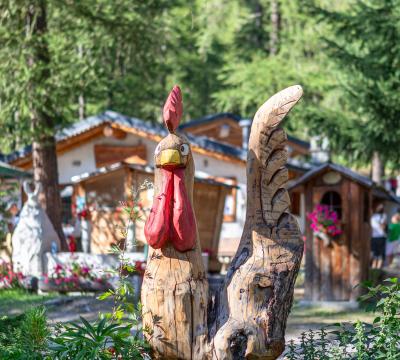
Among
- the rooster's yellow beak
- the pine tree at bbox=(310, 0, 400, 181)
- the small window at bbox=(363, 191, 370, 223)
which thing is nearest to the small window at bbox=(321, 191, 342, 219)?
the small window at bbox=(363, 191, 370, 223)

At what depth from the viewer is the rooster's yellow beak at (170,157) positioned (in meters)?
6.95

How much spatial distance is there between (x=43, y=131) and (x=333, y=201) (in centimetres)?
706

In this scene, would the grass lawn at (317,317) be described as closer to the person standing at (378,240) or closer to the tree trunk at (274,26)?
the person standing at (378,240)

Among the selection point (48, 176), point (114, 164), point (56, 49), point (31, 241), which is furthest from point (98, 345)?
point (114, 164)

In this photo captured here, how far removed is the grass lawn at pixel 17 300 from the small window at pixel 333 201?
529cm

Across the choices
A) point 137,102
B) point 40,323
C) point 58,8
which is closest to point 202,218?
point 58,8

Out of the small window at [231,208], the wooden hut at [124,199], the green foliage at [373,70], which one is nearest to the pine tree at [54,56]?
the wooden hut at [124,199]

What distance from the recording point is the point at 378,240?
20734 millimetres

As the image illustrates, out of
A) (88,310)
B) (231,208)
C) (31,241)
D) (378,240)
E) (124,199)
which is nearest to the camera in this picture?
(88,310)

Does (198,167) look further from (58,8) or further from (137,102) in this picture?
(137,102)

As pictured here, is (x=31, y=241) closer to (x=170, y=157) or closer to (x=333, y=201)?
(x=333, y=201)

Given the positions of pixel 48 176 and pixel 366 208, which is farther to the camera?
pixel 48 176

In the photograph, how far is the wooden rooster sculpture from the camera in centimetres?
691

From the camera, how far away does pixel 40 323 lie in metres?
7.80
